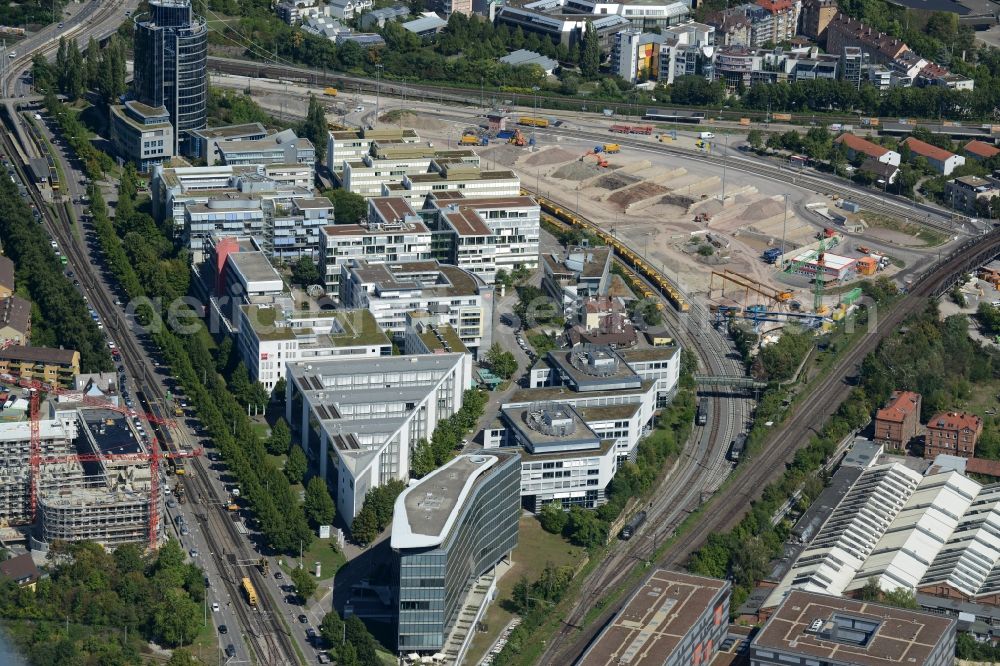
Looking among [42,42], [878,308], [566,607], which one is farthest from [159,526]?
[42,42]

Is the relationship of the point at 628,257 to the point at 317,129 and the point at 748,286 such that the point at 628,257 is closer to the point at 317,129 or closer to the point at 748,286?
the point at 748,286

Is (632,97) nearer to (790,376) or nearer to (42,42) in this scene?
(42,42)

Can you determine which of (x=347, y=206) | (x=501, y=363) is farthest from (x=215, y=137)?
(x=501, y=363)

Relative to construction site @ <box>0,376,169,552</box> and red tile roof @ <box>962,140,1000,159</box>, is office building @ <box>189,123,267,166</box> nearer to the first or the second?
construction site @ <box>0,376,169,552</box>

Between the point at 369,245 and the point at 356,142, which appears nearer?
the point at 369,245

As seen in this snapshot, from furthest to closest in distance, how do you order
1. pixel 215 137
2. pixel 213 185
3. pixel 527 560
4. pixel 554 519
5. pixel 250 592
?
pixel 215 137 → pixel 213 185 → pixel 554 519 → pixel 527 560 → pixel 250 592

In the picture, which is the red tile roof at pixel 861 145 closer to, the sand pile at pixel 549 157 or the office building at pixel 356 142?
the sand pile at pixel 549 157
